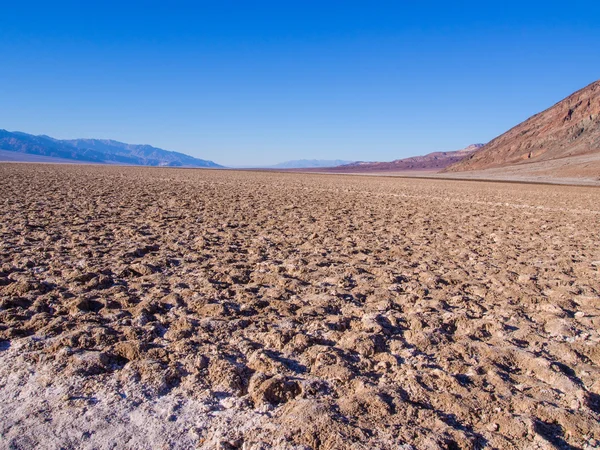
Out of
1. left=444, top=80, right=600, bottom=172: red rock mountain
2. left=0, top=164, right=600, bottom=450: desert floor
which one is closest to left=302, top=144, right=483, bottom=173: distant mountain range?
left=444, top=80, right=600, bottom=172: red rock mountain

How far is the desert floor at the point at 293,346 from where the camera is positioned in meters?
2.42

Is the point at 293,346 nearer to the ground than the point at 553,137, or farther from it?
nearer to the ground

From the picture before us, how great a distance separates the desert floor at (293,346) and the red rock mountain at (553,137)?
71.9 metres

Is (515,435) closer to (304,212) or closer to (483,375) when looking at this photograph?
(483,375)

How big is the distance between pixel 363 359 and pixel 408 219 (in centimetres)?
860

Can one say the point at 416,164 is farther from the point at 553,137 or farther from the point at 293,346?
the point at 293,346

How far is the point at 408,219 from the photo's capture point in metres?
11.5

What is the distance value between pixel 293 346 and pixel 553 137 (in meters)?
86.8

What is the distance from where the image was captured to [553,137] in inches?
3034

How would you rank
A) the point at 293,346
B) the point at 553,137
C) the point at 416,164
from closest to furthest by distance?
the point at 293,346
the point at 553,137
the point at 416,164

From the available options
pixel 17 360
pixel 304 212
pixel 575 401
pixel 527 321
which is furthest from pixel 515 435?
pixel 304 212

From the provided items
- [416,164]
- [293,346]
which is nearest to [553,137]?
[293,346]

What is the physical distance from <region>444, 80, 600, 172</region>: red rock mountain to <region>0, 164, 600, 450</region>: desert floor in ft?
236

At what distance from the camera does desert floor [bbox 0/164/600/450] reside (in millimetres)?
2418
